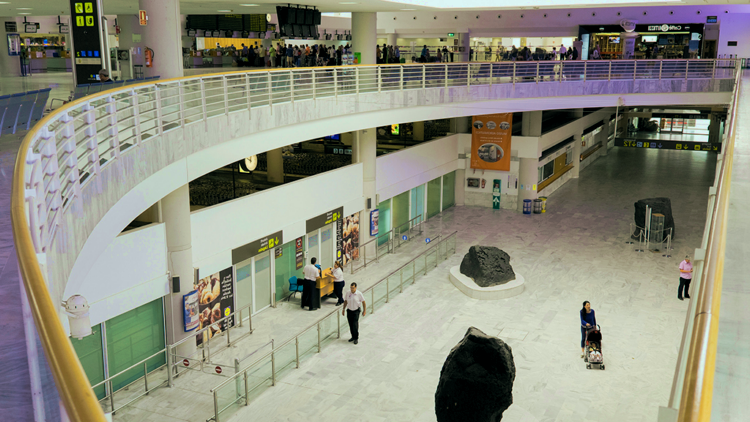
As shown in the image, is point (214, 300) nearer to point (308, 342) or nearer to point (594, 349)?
point (308, 342)

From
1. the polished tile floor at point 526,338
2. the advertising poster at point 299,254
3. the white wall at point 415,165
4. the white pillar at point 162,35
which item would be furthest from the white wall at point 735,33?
the white pillar at point 162,35

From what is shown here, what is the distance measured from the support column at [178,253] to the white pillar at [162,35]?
2.08 m

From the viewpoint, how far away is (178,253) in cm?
1220

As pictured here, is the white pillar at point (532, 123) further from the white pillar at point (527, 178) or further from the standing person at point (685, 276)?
the standing person at point (685, 276)

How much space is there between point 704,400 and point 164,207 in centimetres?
1152

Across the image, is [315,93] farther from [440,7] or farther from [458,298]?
[440,7]

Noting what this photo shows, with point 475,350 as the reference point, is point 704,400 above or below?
above

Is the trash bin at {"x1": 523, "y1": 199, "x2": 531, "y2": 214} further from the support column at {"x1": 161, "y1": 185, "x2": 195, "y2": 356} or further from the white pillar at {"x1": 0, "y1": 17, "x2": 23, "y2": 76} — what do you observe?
the white pillar at {"x1": 0, "y1": 17, "x2": 23, "y2": 76}

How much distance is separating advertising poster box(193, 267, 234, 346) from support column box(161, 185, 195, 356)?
0.46 metres

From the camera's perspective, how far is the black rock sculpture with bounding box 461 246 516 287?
1612 cm

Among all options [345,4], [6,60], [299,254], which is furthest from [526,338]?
[6,60]

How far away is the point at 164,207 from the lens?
38.9 feet

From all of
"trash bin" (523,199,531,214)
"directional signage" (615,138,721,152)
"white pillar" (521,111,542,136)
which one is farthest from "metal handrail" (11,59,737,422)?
"directional signage" (615,138,721,152)

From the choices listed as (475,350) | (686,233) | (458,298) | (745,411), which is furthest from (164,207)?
(686,233)
